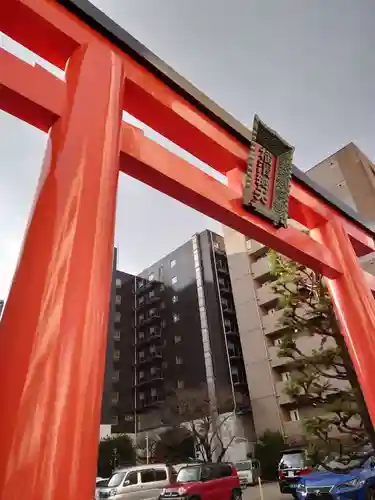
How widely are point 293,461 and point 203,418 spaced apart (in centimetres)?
1001

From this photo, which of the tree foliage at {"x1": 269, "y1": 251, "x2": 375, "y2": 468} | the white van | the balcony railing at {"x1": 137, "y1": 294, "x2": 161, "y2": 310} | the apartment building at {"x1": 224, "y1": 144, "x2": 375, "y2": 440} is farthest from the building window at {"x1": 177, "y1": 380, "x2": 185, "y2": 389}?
the tree foliage at {"x1": 269, "y1": 251, "x2": 375, "y2": 468}

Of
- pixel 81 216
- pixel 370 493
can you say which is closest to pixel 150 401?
pixel 370 493

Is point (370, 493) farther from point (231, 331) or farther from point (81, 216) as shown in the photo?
point (231, 331)

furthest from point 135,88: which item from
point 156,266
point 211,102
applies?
point 156,266

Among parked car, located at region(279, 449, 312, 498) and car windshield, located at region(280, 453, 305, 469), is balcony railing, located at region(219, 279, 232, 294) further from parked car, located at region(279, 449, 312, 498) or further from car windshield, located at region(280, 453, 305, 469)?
car windshield, located at region(280, 453, 305, 469)

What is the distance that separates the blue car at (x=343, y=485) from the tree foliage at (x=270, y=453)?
1053cm

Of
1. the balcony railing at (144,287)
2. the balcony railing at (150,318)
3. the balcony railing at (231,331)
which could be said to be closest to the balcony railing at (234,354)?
the balcony railing at (231,331)

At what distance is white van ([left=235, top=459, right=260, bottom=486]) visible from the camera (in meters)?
16.3

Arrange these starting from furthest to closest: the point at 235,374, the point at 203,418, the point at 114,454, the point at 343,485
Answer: the point at 235,374
the point at 114,454
the point at 203,418
the point at 343,485

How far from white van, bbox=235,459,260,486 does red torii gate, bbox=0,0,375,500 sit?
16.3 meters

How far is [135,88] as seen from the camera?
2627 millimetres

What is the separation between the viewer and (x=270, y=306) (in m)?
22.0

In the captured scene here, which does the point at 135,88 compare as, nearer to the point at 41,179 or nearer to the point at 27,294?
the point at 41,179

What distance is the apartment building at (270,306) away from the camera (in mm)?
13344
